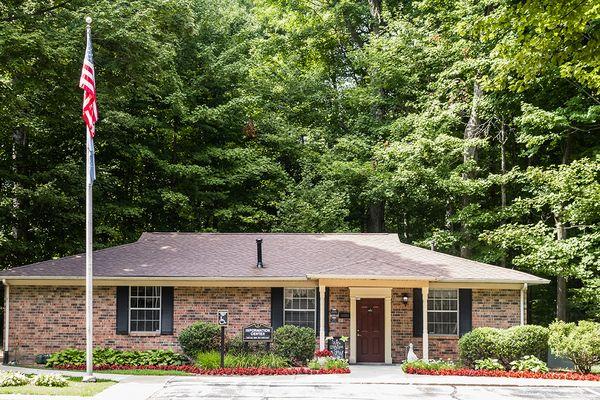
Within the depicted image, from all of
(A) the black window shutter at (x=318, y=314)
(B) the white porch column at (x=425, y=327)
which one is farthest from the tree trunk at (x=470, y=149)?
(A) the black window shutter at (x=318, y=314)

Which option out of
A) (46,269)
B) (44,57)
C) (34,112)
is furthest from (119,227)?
(44,57)

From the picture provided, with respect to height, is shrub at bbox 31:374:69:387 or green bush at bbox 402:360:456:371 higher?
shrub at bbox 31:374:69:387

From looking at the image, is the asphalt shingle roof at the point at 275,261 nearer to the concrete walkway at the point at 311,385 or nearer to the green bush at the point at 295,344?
the green bush at the point at 295,344

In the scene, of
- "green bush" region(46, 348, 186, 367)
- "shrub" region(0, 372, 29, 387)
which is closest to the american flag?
"shrub" region(0, 372, 29, 387)

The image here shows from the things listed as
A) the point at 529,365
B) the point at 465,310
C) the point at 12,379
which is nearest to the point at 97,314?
the point at 12,379

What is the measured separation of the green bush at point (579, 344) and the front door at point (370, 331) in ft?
16.3

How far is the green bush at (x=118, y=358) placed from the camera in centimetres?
1898

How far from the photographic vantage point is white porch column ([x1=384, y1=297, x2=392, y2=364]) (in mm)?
Result: 20203

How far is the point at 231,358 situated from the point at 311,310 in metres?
3.36

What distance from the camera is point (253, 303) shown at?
20453 millimetres

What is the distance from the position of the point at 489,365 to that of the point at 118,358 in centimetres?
1058

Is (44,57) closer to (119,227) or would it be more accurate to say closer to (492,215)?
(119,227)

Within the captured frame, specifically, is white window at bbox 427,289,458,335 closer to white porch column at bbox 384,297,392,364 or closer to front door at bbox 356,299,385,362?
white porch column at bbox 384,297,392,364

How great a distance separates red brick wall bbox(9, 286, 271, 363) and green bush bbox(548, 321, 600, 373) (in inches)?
331
